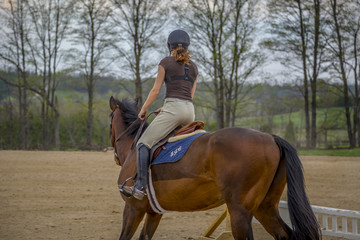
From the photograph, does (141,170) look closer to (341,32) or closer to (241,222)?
(241,222)

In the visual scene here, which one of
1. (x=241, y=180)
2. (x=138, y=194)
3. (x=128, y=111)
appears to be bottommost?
(x=138, y=194)

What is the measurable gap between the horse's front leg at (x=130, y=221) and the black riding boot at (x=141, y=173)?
0.89 feet

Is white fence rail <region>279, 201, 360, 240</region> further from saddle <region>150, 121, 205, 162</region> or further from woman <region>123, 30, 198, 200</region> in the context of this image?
woman <region>123, 30, 198, 200</region>

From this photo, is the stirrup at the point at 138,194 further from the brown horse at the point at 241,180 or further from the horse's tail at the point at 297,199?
the horse's tail at the point at 297,199

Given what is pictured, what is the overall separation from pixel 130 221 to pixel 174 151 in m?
1.09

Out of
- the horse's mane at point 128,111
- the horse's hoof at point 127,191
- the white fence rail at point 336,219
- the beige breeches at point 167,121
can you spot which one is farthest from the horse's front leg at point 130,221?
the white fence rail at point 336,219

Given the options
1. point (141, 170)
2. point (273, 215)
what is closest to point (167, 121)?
point (141, 170)

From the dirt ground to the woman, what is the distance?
2.40m

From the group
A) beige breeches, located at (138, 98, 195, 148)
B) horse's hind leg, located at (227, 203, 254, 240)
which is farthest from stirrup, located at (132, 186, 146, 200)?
horse's hind leg, located at (227, 203, 254, 240)

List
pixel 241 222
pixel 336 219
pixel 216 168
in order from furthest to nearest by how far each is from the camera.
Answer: pixel 336 219
pixel 216 168
pixel 241 222

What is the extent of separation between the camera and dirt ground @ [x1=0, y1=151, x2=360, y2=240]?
21.0 ft

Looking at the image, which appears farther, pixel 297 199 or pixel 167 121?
pixel 167 121

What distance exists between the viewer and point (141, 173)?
422cm

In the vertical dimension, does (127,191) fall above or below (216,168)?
below
